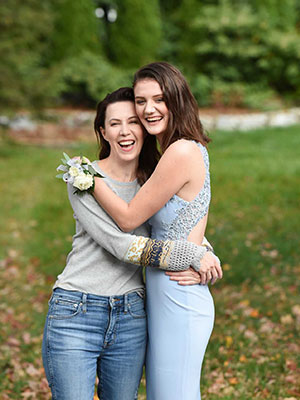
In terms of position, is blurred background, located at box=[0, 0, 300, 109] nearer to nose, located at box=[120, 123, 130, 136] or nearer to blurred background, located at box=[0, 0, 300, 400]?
blurred background, located at box=[0, 0, 300, 400]

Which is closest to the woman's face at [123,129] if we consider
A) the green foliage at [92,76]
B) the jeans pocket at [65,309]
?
the jeans pocket at [65,309]

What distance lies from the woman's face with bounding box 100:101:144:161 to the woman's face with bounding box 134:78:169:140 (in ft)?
0.19

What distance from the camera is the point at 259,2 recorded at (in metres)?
19.1

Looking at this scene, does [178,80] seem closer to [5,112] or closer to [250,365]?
[250,365]

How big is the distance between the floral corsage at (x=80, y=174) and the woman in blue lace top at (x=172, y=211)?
0.15ft

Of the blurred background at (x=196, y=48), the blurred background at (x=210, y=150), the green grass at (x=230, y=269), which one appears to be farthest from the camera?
the blurred background at (x=196, y=48)

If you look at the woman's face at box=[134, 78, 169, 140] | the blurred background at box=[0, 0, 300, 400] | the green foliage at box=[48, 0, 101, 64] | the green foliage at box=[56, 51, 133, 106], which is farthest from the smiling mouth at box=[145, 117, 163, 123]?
the green foliage at box=[48, 0, 101, 64]

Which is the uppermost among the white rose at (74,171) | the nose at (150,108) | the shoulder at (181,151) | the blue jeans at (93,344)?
the nose at (150,108)

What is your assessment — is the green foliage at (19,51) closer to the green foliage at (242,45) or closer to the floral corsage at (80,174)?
the green foliage at (242,45)

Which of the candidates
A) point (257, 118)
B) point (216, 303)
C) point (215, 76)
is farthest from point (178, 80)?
point (215, 76)

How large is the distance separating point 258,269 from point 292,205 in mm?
2305

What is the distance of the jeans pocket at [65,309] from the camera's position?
2299 millimetres

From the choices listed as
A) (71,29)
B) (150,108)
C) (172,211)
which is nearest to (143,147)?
(150,108)

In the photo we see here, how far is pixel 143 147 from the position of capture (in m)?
2.65
